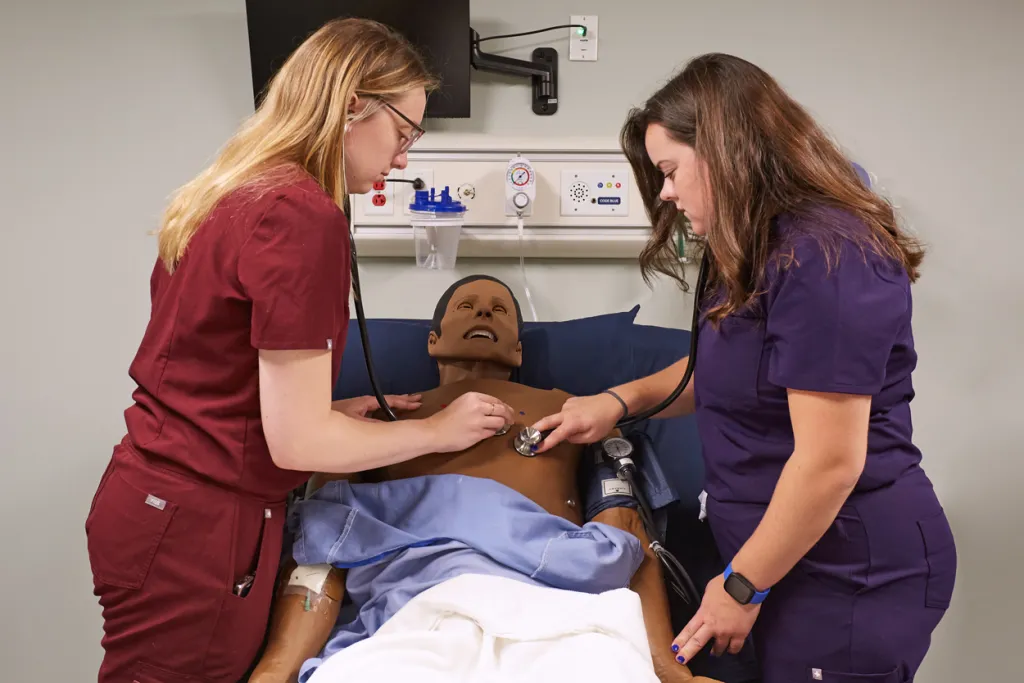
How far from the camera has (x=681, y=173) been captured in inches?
45.8

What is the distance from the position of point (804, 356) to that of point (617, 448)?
589 mm

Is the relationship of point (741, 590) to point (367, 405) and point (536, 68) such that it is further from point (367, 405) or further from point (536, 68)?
point (536, 68)

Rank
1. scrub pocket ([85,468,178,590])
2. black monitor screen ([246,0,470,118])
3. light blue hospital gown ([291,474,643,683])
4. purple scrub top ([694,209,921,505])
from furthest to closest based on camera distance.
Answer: black monitor screen ([246,0,470,118]), light blue hospital gown ([291,474,643,683]), scrub pocket ([85,468,178,590]), purple scrub top ([694,209,921,505])

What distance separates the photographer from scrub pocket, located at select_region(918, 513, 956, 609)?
3.80 feet

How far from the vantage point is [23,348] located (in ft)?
6.64

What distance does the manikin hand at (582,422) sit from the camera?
1.47 m

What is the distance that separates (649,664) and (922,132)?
157cm

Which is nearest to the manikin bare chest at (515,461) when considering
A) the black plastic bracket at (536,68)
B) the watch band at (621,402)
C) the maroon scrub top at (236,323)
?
the watch band at (621,402)

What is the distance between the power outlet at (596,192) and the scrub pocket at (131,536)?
3.90ft

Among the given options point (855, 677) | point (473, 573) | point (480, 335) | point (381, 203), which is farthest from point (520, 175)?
point (855, 677)

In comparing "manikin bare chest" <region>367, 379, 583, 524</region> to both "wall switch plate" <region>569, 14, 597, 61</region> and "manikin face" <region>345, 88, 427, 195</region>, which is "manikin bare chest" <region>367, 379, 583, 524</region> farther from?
"wall switch plate" <region>569, 14, 597, 61</region>

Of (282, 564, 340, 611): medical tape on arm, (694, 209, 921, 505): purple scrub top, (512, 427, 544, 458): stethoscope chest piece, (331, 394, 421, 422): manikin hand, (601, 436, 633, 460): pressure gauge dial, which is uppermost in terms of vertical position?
(694, 209, 921, 505): purple scrub top

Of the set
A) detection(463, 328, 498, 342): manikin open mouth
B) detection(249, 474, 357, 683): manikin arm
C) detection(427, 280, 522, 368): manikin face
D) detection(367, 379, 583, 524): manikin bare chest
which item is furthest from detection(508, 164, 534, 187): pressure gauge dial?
detection(249, 474, 357, 683): manikin arm

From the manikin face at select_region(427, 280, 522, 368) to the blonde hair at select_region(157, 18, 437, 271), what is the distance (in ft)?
1.86
